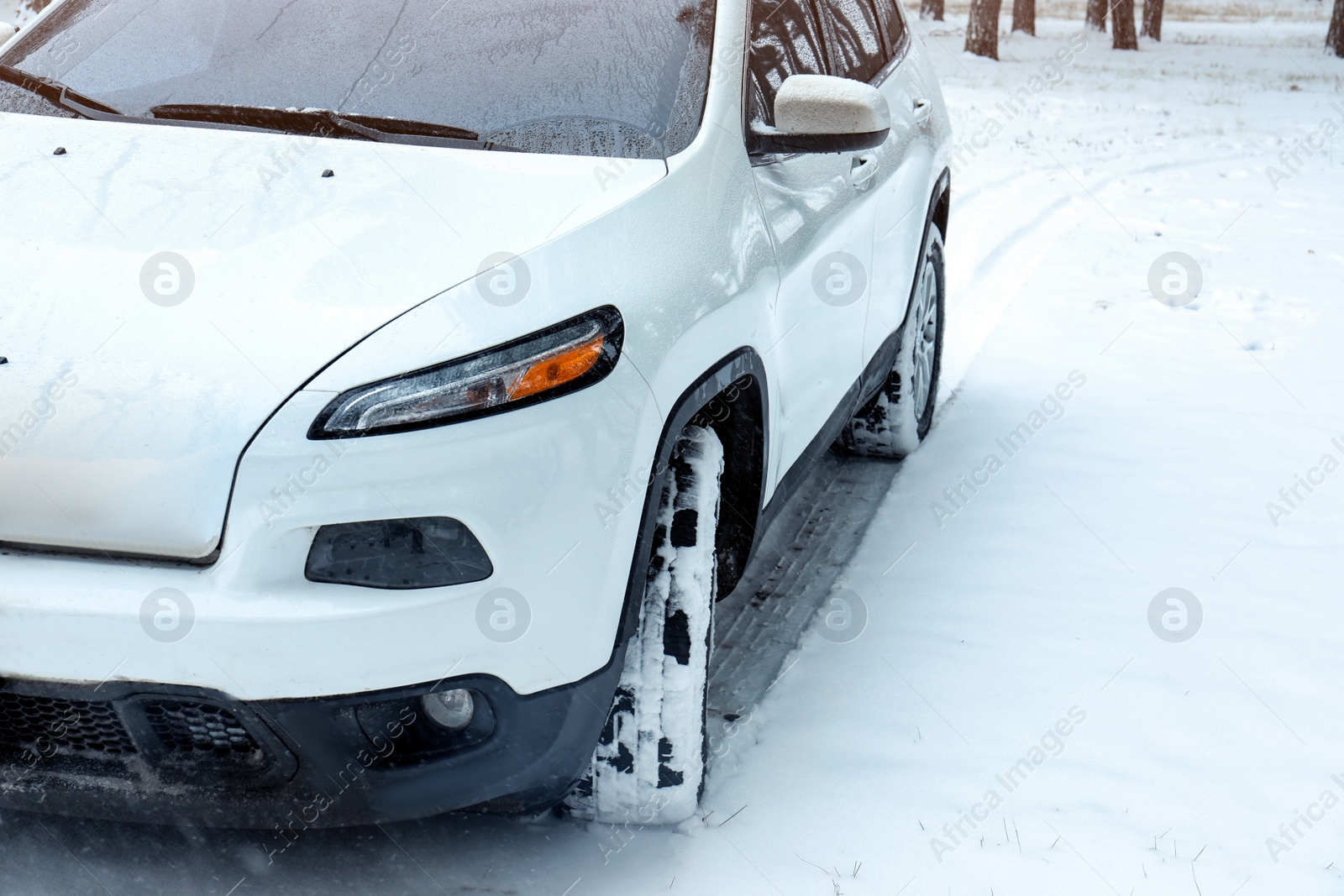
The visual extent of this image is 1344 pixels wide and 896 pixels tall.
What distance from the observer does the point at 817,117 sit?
2641 millimetres

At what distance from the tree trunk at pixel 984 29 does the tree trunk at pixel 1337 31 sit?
845 cm

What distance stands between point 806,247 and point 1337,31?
29.1 metres

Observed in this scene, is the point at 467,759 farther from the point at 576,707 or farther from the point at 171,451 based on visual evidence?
the point at 171,451

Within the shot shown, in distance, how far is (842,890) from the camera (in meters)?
2.32

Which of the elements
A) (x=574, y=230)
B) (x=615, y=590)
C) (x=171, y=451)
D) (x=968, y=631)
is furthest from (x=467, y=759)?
(x=968, y=631)

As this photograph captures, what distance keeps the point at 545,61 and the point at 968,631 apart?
176 cm

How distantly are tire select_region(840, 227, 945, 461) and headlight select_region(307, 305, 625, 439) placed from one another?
87.3 inches

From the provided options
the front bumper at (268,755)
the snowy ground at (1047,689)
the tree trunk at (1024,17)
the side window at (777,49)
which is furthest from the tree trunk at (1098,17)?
the front bumper at (268,755)

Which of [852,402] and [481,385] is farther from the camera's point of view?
[852,402]

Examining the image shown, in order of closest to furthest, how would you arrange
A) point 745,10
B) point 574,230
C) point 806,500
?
point 574,230 < point 745,10 < point 806,500

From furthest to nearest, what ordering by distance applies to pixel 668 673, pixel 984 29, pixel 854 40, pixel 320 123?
pixel 984 29 → pixel 854 40 → pixel 320 123 → pixel 668 673

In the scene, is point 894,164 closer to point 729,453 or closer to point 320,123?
point 729,453

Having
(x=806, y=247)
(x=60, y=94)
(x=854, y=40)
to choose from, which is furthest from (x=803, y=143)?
(x=60, y=94)

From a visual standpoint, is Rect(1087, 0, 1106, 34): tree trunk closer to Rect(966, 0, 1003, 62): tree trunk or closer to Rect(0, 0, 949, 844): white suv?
Rect(966, 0, 1003, 62): tree trunk
